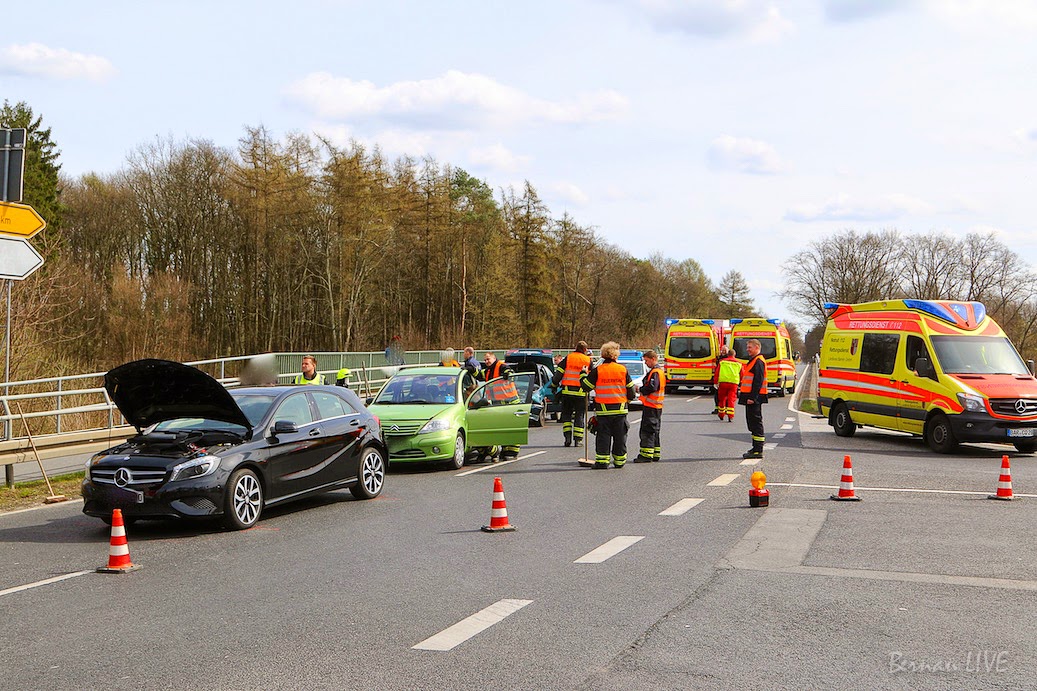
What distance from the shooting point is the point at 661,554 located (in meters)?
9.07

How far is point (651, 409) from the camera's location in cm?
1741

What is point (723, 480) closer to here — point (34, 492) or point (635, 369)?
point (34, 492)

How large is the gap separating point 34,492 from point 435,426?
18.1 ft

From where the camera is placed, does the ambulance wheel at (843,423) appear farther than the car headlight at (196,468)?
Yes

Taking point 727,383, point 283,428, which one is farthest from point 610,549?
point 727,383

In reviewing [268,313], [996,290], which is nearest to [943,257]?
[996,290]

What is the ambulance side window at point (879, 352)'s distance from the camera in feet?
66.7

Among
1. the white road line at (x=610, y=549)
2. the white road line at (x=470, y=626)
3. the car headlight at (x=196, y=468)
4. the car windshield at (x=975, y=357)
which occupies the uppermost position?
the car windshield at (x=975, y=357)

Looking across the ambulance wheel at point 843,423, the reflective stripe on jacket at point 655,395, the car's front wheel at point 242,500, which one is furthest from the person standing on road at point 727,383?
the car's front wheel at point 242,500

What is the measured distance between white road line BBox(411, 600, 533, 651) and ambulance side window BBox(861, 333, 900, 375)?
14.9 metres

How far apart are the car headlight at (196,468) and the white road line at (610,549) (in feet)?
12.9

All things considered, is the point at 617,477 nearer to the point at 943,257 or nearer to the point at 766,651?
the point at 766,651

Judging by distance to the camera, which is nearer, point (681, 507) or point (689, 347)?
point (681, 507)

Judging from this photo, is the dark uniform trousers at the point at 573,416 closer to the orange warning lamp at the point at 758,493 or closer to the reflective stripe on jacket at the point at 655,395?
the reflective stripe on jacket at the point at 655,395
